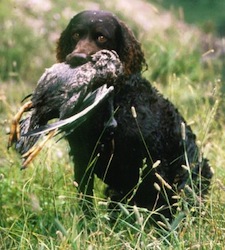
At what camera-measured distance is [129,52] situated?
4.71 metres

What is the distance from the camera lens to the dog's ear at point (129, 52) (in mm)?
4699

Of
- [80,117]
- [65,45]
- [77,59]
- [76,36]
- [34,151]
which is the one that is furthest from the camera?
[65,45]

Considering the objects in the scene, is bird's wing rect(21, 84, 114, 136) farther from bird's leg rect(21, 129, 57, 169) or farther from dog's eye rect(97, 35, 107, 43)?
dog's eye rect(97, 35, 107, 43)

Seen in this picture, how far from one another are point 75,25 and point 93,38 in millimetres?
170

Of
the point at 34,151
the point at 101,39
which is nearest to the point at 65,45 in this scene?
the point at 101,39

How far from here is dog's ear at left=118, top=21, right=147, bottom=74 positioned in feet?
15.4

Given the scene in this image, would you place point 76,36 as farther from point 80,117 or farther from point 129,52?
point 80,117

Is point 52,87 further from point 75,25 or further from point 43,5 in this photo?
point 43,5

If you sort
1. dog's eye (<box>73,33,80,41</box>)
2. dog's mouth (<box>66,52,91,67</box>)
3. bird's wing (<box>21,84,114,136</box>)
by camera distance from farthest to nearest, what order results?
dog's eye (<box>73,33,80,41</box>) < dog's mouth (<box>66,52,91,67</box>) < bird's wing (<box>21,84,114,136</box>)

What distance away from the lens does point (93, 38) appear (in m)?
4.55

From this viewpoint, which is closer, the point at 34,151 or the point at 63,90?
the point at 34,151

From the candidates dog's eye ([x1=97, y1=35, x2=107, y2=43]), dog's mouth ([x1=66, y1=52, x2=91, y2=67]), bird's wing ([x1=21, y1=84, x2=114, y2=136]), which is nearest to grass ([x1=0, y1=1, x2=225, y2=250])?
bird's wing ([x1=21, y1=84, x2=114, y2=136])

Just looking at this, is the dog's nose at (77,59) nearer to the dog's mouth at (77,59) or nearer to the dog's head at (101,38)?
the dog's mouth at (77,59)

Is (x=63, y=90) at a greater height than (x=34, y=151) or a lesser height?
greater
